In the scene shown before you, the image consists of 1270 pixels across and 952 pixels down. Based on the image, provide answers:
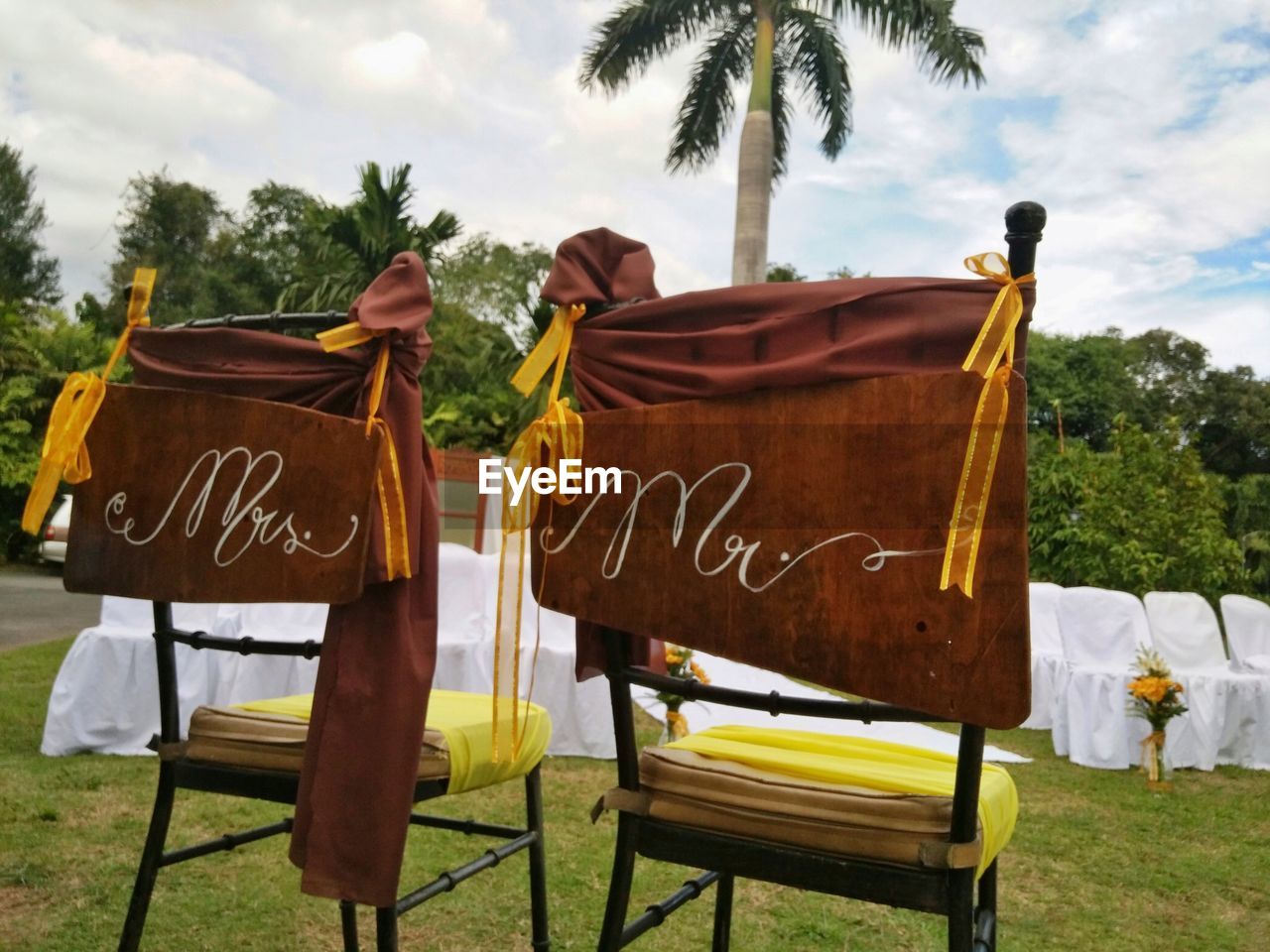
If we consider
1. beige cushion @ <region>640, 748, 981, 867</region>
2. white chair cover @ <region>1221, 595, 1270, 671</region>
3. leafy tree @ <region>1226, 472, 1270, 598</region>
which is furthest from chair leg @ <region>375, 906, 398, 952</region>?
leafy tree @ <region>1226, 472, 1270, 598</region>

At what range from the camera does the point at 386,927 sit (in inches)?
61.1

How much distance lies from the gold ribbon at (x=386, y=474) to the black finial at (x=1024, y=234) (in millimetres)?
962

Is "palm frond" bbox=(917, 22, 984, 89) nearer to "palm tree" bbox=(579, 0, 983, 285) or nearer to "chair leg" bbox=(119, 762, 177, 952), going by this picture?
"palm tree" bbox=(579, 0, 983, 285)

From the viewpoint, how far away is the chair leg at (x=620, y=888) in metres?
1.27

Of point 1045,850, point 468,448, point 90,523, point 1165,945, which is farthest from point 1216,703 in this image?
point 468,448

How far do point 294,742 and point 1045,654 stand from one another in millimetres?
5133

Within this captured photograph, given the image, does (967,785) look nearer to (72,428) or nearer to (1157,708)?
(72,428)

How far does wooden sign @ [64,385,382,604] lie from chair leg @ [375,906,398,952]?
477 millimetres

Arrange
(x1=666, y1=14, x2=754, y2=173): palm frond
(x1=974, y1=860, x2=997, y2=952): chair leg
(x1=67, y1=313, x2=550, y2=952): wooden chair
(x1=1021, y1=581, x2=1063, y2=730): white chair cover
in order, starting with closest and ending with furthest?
1. (x1=974, y1=860, x2=997, y2=952): chair leg
2. (x1=67, y1=313, x2=550, y2=952): wooden chair
3. (x1=1021, y1=581, x2=1063, y2=730): white chair cover
4. (x1=666, y1=14, x2=754, y2=173): palm frond

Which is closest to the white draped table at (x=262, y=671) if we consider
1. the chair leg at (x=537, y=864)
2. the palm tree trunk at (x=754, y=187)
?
the chair leg at (x=537, y=864)

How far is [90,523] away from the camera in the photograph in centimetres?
172

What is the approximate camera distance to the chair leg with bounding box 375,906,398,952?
1.55 meters

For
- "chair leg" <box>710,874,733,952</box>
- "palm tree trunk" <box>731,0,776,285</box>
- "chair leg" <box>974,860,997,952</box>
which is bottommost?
"chair leg" <box>710,874,733,952</box>

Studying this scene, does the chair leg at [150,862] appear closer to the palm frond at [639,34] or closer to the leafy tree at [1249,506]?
the palm frond at [639,34]
